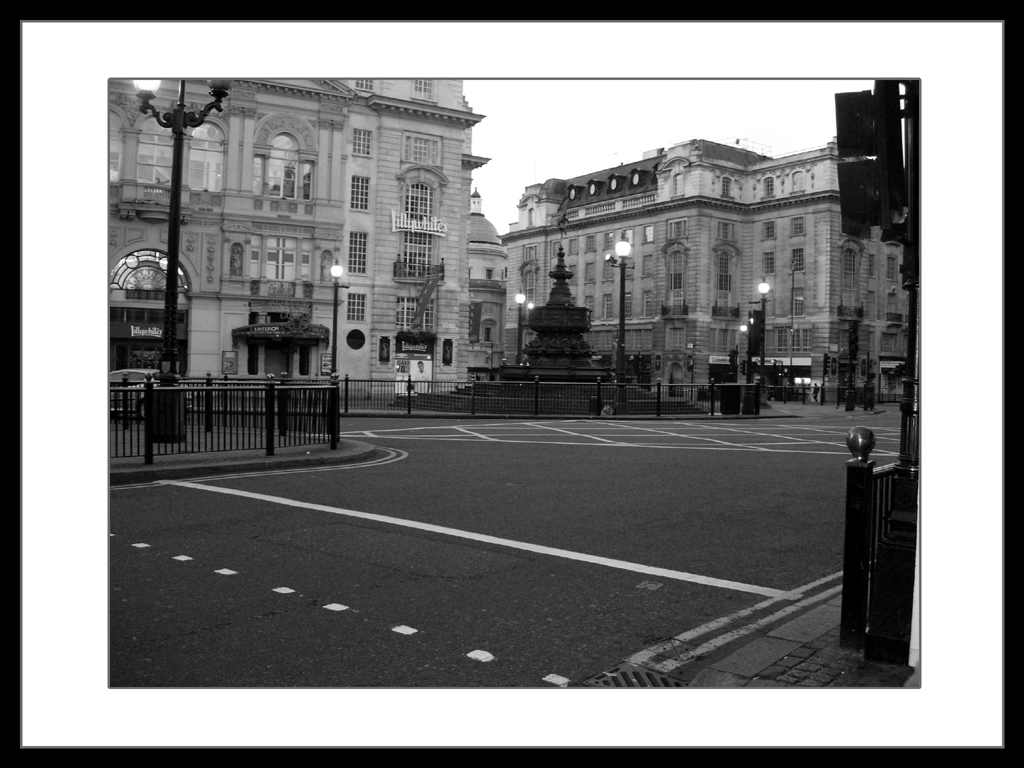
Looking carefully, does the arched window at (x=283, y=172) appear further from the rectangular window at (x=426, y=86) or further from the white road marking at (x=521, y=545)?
the white road marking at (x=521, y=545)

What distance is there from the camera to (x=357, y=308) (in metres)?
46.8

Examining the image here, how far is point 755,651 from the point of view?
172 inches

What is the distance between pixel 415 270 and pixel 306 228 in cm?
703

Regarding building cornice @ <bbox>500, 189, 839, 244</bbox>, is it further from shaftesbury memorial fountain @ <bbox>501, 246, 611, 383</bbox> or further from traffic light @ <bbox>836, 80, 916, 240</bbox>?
traffic light @ <bbox>836, 80, 916, 240</bbox>

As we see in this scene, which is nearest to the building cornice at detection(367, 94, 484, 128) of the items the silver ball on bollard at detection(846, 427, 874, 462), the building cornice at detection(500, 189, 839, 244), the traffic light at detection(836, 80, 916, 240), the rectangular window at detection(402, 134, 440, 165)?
the rectangular window at detection(402, 134, 440, 165)

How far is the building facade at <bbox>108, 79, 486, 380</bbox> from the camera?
127ft

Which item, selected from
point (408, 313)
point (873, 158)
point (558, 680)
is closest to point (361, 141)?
point (408, 313)

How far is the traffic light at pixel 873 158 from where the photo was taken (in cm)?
→ 381

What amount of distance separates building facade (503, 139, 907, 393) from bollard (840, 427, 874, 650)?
50.9 meters

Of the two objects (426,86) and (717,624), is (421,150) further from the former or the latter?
(717,624)

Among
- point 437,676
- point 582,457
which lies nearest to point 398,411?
point 582,457

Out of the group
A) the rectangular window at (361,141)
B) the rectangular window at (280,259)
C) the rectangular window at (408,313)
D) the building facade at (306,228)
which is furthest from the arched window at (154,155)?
the rectangular window at (408,313)
